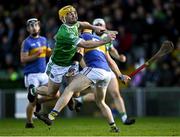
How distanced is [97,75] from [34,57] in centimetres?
308

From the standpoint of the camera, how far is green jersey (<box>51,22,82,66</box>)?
14648 mm

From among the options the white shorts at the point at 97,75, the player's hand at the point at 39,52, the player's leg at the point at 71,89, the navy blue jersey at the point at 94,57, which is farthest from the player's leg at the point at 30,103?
the player's leg at the point at 71,89

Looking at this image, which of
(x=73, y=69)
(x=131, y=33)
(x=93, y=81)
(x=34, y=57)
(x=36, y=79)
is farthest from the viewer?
(x=131, y=33)

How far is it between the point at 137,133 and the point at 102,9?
12.9m

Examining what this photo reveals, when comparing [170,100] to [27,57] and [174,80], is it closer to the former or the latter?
[174,80]

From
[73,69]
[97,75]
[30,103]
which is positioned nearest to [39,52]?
[30,103]

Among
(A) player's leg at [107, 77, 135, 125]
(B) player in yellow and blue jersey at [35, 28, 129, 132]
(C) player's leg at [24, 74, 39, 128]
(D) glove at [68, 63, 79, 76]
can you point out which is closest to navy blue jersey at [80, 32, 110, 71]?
(B) player in yellow and blue jersey at [35, 28, 129, 132]

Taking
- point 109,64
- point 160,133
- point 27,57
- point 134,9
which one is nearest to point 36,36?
point 27,57

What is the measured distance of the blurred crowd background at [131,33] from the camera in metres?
24.9

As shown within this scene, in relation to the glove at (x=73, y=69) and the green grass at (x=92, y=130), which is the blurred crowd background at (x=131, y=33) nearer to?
the green grass at (x=92, y=130)

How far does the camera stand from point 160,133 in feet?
47.5

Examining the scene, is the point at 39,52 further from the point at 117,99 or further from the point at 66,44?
the point at 66,44

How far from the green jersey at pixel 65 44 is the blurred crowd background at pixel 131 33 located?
9.20m

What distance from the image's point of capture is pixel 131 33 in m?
25.8
